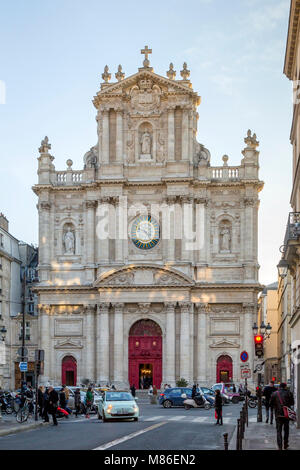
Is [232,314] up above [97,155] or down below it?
below

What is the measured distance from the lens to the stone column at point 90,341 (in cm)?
7138

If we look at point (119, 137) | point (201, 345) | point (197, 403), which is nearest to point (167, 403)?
point (197, 403)

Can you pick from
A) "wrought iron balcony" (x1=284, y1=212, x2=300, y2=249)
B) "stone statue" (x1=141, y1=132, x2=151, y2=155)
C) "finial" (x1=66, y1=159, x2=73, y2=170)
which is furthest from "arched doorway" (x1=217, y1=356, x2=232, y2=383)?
"wrought iron balcony" (x1=284, y1=212, x2=300, y2=249)

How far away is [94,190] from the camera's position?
7281cm

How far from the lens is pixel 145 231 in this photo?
72375mm

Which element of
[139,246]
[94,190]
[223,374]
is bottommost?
[223,374]

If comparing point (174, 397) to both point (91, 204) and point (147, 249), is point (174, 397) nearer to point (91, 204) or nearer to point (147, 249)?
point (147, 249)

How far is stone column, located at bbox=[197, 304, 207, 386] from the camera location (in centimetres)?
7025

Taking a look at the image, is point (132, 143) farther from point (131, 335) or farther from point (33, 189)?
point (131, 335)

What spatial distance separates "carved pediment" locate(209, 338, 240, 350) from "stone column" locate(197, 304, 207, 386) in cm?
86

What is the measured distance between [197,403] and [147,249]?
21.8 metres

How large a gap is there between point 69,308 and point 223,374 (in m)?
14.1

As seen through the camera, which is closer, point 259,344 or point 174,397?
point 259,344
